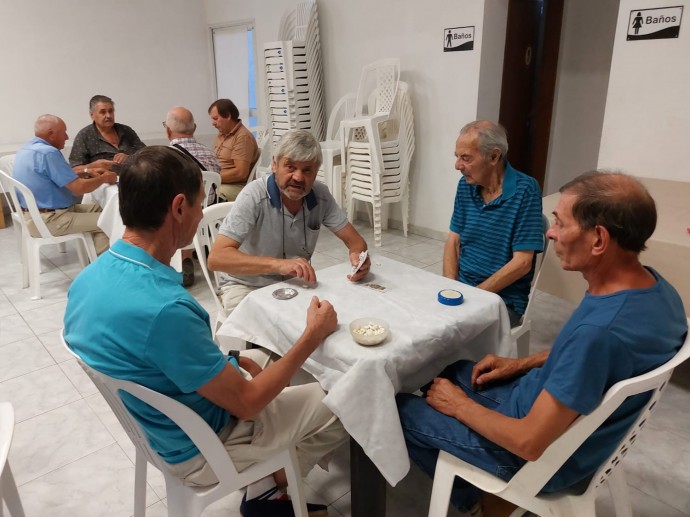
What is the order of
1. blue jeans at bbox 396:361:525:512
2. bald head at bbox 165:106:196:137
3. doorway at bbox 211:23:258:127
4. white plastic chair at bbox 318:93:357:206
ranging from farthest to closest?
1. doorway at bbox 211:23:258:127
2. white plastic chair at bbox 318:93:357:206
3. bald head at bbox 165:106:196:137
4. blue jeans at bbox 396:361:525:512

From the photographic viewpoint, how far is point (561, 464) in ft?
3.60

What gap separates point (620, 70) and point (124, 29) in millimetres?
5222

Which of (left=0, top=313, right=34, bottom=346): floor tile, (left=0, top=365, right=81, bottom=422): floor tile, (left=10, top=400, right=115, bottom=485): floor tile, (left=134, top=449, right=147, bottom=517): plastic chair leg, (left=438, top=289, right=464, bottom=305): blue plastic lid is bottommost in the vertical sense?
(left=10, top=400, right=115, bottom=485): floor tile

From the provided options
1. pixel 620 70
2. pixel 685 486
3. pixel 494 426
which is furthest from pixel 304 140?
pixel 620 70

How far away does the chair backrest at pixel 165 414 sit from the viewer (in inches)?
41.4

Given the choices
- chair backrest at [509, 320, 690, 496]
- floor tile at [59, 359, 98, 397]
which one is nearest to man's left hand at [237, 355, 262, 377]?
chair backrest at [509, 320, 690, 496]

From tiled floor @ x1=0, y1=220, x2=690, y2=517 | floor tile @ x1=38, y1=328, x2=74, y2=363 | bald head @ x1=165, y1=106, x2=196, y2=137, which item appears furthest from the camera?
bald head @ x1=165, y1=106, x2=196, y2=137

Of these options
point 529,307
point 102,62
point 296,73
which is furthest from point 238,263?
point 102,62

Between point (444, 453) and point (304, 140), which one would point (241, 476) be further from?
point (304, 140)

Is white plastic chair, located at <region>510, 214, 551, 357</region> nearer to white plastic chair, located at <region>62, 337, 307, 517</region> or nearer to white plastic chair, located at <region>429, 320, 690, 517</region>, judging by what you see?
white plastic chair, located at <region>429, 320, 690, 517</region>

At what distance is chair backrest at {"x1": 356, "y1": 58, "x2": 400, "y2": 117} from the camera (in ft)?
13.9

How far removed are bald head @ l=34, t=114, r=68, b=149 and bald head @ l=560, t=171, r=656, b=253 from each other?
3.31 meters

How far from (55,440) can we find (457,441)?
5.45 ft

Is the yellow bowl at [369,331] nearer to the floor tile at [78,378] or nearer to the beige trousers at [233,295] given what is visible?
the beige trousers at [233,295]
